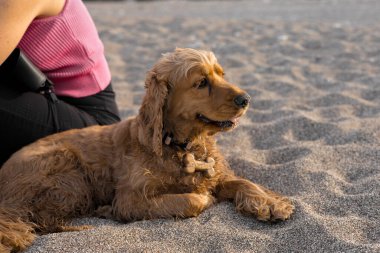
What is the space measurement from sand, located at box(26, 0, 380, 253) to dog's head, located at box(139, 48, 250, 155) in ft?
1.91

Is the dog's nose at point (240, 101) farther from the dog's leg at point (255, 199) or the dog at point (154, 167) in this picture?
the dog's leg at point (255, 199)

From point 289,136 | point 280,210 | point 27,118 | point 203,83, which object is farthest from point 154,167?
point 289,136

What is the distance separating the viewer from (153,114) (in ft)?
11.7

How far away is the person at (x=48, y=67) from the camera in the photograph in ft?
12.3

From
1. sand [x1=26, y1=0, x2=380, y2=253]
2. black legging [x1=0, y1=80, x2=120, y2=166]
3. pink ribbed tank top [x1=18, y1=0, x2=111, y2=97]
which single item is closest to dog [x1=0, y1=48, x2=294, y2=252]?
sand [x1=26, y1=0, x2=380, y2=253]

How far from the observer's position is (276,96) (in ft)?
19.9

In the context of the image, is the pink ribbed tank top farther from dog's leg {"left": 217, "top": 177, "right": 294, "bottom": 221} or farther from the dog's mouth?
dog's leg {"left": 217, "top": 177, "right": 294, "bottom": 221}

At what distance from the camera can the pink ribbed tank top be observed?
13.3 feet

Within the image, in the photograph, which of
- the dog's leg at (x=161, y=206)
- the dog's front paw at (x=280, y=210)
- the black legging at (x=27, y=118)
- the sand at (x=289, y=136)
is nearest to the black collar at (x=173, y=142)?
the dog's leg at (x=161, y=206)

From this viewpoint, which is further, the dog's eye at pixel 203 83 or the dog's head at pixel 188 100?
the dog's eye at pixel 203 83

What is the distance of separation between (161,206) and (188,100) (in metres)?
0.74

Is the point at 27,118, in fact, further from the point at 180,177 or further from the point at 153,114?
the point at 180,177

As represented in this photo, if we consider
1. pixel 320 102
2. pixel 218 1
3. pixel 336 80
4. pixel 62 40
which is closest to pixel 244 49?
pixel 336 80

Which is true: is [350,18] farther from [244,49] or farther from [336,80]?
[336,80]
